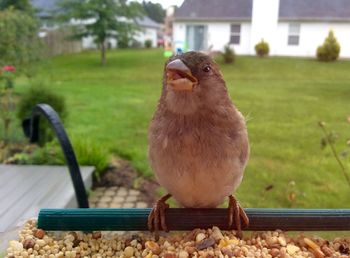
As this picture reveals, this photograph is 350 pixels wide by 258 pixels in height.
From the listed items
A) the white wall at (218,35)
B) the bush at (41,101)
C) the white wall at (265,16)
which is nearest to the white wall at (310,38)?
the white wall at (265,16)

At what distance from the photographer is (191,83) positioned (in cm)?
103

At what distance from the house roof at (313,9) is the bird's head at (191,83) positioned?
298 centimetres

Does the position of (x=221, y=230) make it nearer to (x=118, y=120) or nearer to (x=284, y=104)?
(x=118, y=120)

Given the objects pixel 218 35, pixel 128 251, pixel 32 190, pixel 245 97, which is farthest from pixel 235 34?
pixel 128 251

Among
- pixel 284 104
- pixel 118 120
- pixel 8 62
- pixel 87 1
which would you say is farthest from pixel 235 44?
pixel 87 1

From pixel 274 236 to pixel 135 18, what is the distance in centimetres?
1338

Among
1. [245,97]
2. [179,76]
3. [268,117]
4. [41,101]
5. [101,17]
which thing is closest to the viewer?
[179,76]

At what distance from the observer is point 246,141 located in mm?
1220

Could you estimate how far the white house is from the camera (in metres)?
3.38

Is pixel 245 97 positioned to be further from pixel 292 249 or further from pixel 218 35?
pixel 292 249

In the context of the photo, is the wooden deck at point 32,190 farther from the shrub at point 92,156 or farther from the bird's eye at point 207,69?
the bird's eye at point 207,69

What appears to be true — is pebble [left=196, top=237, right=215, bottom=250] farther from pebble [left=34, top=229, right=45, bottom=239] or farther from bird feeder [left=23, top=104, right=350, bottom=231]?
pebble [left=34, top=229, right=45, bottom=239]

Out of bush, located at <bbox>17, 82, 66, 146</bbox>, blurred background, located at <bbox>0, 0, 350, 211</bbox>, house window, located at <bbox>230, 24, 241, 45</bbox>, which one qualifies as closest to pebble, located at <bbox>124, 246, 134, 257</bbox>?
blurred background, located at <bbox>0, 0, 350, 211</bbox>

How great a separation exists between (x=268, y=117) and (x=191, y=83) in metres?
5.06
